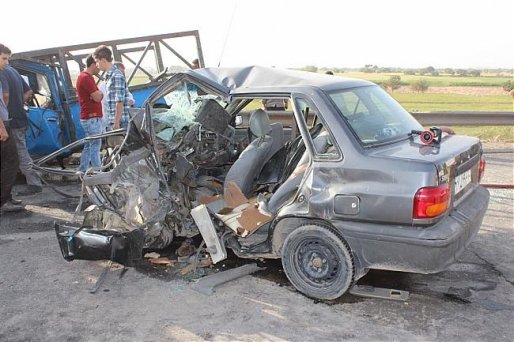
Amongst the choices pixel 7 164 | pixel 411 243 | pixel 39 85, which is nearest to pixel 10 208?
pixel 7 164

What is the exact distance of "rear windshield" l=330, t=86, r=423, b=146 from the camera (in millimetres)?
3580

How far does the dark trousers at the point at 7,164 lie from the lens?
594 centimetres

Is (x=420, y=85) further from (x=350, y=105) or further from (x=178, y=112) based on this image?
(x=350, y=105)

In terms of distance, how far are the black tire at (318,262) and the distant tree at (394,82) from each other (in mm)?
27405

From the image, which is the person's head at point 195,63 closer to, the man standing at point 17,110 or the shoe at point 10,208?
the man standing at point 17,110

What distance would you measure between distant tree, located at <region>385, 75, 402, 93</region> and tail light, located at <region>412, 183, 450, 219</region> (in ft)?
90.4

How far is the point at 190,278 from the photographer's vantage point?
13.3 ft

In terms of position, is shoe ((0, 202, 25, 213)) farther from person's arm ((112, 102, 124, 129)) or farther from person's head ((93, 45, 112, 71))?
person's head ((93, 45, 112, 71))

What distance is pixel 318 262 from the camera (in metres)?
3.55

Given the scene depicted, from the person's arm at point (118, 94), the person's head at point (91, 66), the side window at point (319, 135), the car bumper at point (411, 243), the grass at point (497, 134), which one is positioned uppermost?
the person's head at point (91, 66)

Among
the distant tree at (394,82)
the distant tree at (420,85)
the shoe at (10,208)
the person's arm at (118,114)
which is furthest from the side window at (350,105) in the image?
the distant tree at (420,85)

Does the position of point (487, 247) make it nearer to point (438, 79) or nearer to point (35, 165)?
point (35, 165)

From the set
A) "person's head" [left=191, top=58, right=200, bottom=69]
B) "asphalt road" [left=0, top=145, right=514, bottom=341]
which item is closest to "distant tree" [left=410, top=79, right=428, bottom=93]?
"person's head" [left=191, top=58, right=200, bottom=69]

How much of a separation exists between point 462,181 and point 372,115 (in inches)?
32.9
